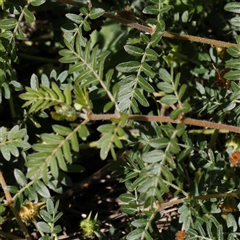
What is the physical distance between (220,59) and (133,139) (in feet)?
2.56

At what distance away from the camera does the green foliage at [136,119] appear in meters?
1.96

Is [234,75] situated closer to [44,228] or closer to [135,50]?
[135,50]

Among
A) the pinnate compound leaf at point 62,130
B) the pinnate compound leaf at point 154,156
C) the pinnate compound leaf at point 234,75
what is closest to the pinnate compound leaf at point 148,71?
the pinnate compound leaf at point 234,75

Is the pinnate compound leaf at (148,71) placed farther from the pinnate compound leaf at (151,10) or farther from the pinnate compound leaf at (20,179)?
the pinnate compound leaf at (20,179)

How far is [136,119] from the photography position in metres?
1.99

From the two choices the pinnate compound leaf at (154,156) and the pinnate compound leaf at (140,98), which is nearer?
the pinnate compound leaf at (154,156)

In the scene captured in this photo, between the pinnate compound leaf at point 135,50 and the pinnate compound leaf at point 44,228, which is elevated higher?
the pinnate compound leaf at point 135,50

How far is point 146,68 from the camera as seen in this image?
2369mm

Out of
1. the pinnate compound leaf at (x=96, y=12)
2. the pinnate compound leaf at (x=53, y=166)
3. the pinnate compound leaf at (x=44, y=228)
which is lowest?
the pinnate compound leaf at (x=44, y=228)

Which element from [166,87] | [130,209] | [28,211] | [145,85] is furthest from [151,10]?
[28,211]

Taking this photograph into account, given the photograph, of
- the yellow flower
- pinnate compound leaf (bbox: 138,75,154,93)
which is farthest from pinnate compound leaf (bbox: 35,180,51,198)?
pinnate compound leaf (bbox: 138,75,154,93)

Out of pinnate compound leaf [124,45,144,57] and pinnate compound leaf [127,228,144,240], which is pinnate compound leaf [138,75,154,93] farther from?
pinnate compound leaf [127,228,144,240]

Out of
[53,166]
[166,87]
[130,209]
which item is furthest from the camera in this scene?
[130,209]

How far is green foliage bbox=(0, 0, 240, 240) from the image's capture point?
1.96 metres
